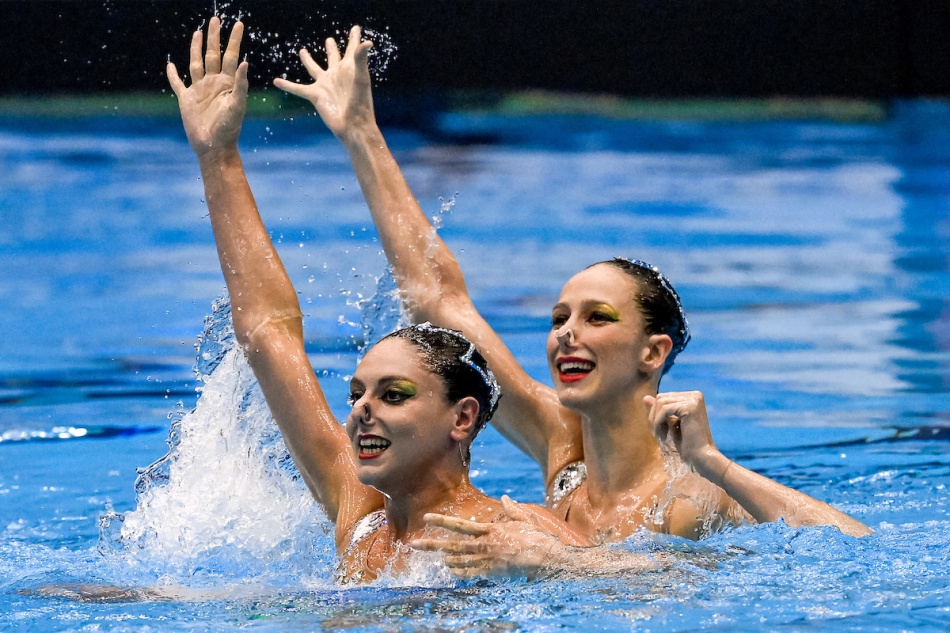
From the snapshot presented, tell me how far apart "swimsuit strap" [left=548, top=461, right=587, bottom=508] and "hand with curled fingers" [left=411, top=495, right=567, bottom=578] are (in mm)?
834

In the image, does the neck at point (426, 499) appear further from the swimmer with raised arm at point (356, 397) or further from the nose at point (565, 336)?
the nose at point (565, 336)

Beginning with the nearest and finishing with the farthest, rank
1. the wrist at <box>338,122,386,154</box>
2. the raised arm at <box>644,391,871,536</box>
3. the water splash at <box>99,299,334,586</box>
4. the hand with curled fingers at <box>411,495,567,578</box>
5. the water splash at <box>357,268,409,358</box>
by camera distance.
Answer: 1. the hand with curled fingers at <box>411,495,567,578</box>
2. the raised arm at <box>644,391,871,536</box>
3. the water splash at <box>99,299,334,586</box>
4. the wrist at <box>338,122,386,154</box>
5. the water splash at <box>357,268,409,358</box>

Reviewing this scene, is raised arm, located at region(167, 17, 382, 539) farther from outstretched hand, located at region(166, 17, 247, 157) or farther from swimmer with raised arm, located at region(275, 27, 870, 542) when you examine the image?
swimmer with raised arm, located at region(275, 27, 870, 542)

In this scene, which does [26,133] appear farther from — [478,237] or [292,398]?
[292,398]

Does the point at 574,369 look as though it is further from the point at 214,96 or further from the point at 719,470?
the point at 214,96

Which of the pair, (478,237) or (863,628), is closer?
(863,628)

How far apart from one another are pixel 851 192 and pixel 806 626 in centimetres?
748

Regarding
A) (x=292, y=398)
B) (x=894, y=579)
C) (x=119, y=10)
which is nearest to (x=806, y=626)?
(x=894, y=579)

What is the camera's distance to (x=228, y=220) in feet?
11.3

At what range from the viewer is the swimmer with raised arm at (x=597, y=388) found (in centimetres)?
296

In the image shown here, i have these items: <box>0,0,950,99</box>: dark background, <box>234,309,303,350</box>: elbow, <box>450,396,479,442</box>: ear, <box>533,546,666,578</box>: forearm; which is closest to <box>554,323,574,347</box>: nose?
<box>450,396,479,442</box>: ear

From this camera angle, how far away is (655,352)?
3414 mm

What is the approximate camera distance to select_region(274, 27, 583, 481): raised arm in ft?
12.5

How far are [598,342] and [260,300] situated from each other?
904mm
